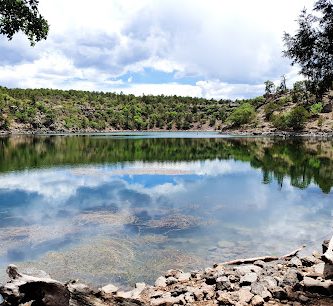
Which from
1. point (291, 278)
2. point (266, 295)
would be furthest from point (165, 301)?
point (291, 278)

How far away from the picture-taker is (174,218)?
23625 mm

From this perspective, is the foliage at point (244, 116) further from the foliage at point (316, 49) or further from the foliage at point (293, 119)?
the foliage at point (316, 49)

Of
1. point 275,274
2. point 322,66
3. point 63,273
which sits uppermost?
point 322,66

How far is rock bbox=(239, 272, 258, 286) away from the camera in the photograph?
38.9 feet

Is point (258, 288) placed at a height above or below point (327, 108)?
below

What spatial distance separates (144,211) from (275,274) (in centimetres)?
1321

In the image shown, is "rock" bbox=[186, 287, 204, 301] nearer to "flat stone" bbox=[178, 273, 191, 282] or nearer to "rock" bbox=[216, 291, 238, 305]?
"rock" bbox=[216, 291, 238, 305]

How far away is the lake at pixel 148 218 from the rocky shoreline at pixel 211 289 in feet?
4.68

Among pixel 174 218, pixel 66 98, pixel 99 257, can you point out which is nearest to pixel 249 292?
pixel 99 257

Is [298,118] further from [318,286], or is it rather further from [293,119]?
[318,286]

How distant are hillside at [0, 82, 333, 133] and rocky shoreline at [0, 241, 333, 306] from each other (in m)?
119

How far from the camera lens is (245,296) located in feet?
34.7

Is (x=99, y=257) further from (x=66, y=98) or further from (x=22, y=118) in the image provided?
(x=66, y=98)

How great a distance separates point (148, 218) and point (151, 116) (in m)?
178
